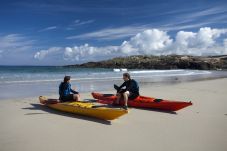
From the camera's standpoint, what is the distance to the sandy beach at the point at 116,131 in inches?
223

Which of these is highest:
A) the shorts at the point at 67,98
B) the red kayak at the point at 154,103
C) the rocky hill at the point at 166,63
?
the rocky hill at the point at 166,63

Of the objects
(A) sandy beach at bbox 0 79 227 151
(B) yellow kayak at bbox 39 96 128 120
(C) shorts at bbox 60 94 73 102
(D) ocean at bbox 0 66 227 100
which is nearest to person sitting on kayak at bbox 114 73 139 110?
(A) sandy beach at bbox 0 79 227 151

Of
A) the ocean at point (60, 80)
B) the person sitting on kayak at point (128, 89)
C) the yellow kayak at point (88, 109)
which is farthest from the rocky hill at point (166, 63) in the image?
the yellow kayak at point (88, 109)

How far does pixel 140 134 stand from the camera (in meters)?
6.56

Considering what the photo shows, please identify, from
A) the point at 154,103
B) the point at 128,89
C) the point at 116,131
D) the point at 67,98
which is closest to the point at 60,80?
the point at 67,98

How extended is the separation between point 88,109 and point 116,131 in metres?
1.62

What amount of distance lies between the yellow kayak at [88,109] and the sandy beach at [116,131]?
0.62 ft

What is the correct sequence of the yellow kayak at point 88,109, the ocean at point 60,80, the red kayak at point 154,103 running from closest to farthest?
the yellow kayak at point 88,109
the red kayak at point 154,103
the ocean at point 60,80

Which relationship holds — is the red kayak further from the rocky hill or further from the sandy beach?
the rocky hill

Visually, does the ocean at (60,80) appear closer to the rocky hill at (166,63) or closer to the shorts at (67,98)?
the shorts at (67,98)

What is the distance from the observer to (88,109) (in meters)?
8.11

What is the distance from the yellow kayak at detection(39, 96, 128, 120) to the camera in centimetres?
738

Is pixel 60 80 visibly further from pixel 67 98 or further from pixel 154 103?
pixel 154 103

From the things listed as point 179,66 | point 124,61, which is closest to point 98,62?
point 124,61
